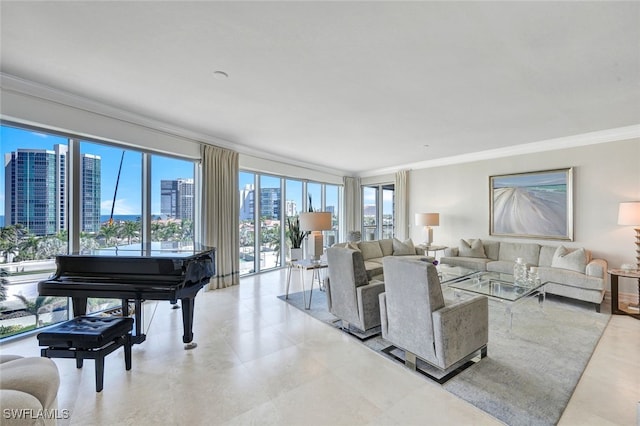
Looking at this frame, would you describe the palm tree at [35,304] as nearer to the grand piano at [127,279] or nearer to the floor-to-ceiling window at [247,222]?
the grand piano at [127,279]

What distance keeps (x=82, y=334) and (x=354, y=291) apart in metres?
2.36

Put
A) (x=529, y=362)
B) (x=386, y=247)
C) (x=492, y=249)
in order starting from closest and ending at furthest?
(x=529, y=362), (x=492, y=249), (x=386, y=247)

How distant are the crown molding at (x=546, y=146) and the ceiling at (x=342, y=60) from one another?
0.24m

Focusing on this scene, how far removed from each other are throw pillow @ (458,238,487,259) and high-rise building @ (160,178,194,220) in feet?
17.9

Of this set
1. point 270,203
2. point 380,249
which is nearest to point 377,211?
point 380,249

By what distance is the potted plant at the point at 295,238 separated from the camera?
6.43 m

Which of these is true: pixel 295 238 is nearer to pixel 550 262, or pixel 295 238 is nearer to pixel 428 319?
pixel 428 319

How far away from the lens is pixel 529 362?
2.42 metres

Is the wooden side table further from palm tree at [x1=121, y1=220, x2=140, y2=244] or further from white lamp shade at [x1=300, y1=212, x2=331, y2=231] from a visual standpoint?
palm tree at [x1=121, y1=220, x2=140, y2=244]

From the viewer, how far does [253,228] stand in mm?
5961

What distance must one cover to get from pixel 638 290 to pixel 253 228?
6.57 metres

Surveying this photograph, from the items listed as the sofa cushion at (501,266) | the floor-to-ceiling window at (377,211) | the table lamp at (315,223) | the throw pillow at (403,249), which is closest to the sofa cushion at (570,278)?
the sofa cushion at (501,266)


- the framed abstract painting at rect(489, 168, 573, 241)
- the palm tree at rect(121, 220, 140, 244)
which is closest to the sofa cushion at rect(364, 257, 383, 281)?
the framed abstract painting at rect(489, 168, 573, 241)

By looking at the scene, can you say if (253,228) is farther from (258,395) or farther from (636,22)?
(636,22)
